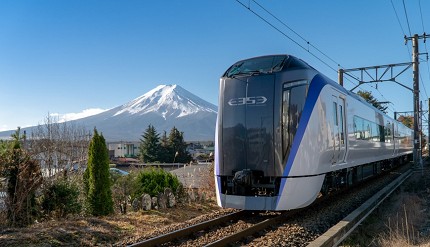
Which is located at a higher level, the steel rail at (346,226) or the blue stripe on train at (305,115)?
the blue stripe on train at (305,115)

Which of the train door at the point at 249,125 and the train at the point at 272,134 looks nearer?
the train at the point at 272,134

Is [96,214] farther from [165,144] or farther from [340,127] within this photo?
[165,144]

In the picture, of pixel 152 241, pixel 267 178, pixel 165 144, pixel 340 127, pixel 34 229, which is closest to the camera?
pixel 152 241

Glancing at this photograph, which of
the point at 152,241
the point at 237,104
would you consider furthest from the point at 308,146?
the point at 152,241

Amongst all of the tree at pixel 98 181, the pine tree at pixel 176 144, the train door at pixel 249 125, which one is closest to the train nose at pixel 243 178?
the train door at pixel 249 125

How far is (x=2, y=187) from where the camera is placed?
904cm

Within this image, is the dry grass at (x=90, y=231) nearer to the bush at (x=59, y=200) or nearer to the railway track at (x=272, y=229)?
the railway track at (x=272, y=229)

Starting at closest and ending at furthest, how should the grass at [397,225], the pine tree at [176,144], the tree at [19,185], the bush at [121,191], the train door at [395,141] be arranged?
the grass at [397,225]
the tree at [19,185]
the bush at [121,191]
the train door at [395,141]
the pine tree at [176,144]

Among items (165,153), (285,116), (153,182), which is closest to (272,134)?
(285,116)

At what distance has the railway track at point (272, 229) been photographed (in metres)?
7.08

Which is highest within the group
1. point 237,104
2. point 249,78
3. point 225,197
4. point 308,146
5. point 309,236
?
point 249,78

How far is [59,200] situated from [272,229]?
5133 mm

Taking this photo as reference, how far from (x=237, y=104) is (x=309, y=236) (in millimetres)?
3216

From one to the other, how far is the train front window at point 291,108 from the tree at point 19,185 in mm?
5531
